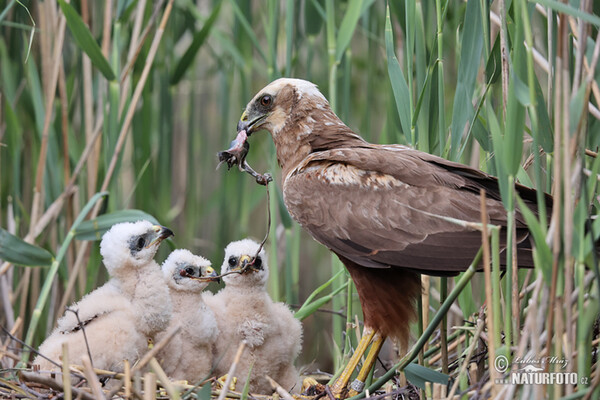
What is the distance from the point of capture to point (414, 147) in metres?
2.88

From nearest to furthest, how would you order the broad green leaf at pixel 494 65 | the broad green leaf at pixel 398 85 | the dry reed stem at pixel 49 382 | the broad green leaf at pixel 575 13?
the broad green leaf at pixel 575 13 → the dry reed stem at pixel 49 382 → the broad green leaf at pixel 494 65 → the broad green leaf at pixel 398 85

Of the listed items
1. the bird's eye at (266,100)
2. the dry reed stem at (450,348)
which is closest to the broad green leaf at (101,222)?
the bird's eye at (266,100)

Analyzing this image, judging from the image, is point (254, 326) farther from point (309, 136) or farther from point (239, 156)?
point (309, 136)

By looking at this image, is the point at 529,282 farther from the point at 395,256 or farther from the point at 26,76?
the point at 26,76

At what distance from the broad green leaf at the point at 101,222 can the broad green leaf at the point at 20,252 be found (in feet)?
0.59

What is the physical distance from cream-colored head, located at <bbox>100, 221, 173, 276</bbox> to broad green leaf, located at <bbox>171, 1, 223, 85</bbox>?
1121 millimetres

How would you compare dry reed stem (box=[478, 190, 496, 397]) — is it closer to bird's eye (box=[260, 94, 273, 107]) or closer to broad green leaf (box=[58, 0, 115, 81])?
bird's eye (box=[260, 94, 273, 107])

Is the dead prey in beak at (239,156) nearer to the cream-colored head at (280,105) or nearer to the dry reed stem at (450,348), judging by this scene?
the cream-colored head at (280,105)

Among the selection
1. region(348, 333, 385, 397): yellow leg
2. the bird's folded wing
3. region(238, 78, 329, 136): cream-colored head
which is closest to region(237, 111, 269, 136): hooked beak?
region(238, 78, 329, 136): cream-colored head

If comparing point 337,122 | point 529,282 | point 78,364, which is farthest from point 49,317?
point 529,282

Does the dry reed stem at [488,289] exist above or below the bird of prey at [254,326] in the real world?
above

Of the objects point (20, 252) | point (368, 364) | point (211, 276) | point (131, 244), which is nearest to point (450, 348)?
point (368, 364)

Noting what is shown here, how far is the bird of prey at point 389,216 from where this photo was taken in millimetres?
2625

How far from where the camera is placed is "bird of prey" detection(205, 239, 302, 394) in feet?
10.4
